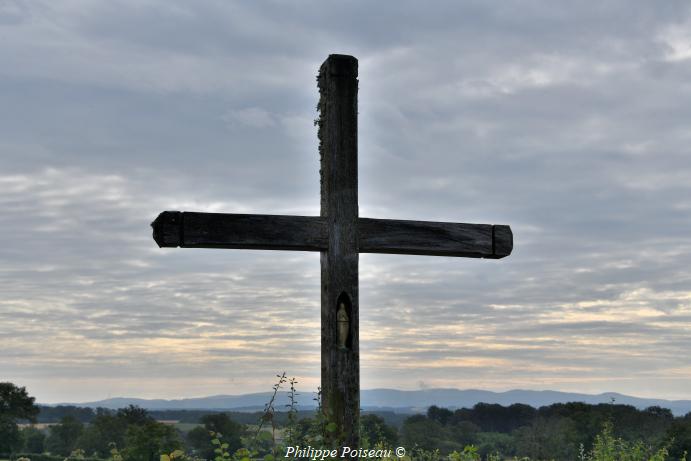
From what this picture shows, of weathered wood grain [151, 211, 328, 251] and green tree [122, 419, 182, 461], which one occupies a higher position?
weathered wood grain [151, 211, 328, 251]

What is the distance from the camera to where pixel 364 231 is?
7.92 m

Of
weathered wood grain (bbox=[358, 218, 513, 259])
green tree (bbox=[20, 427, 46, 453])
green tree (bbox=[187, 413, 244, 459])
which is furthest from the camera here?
green tree (bbox=[20, 427, 46, 453])

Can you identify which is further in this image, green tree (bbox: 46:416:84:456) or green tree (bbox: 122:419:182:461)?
green tree (bbox: 46:416:84:456)

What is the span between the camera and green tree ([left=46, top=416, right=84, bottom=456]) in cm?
7144

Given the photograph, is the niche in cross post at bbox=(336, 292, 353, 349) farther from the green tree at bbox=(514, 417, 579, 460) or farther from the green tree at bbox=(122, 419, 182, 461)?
the green tree at bbox=(122, 419, 182, 461)

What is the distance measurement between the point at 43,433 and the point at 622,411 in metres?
53.3

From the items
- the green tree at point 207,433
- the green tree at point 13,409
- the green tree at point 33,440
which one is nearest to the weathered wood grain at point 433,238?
the green tree at point 207,433

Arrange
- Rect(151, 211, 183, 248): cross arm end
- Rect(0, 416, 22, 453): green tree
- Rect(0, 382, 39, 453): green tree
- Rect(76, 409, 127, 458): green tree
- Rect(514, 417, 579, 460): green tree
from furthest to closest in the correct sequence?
Rect(76, 409, 127, 458): green tree < Rect(0, 382, 39, 453): green tree < Rect(0, 416, 22, 453): green tree < Rect(514, 417, 579, 460): green tree < Rect(151, 211, 183, 248): cross arm end

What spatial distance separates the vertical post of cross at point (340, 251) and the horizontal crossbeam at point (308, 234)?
167mm

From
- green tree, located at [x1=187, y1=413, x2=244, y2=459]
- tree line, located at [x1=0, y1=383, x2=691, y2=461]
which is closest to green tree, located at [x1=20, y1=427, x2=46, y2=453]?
tree line, located at [x1=0, y1=383, x2=691, y2=461]

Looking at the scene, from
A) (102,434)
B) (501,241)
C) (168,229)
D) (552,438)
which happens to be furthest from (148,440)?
(168,229)

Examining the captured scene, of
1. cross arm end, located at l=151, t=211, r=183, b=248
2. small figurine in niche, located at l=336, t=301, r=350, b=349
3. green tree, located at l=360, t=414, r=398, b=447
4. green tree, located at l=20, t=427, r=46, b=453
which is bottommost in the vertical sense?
green tree, located at l=20, t=427, r=46, b=453

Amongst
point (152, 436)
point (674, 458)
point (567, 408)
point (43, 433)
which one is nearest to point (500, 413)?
point (567, 408)

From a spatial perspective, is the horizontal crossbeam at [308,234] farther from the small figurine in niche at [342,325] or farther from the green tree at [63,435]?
the green tree at [63,435]
